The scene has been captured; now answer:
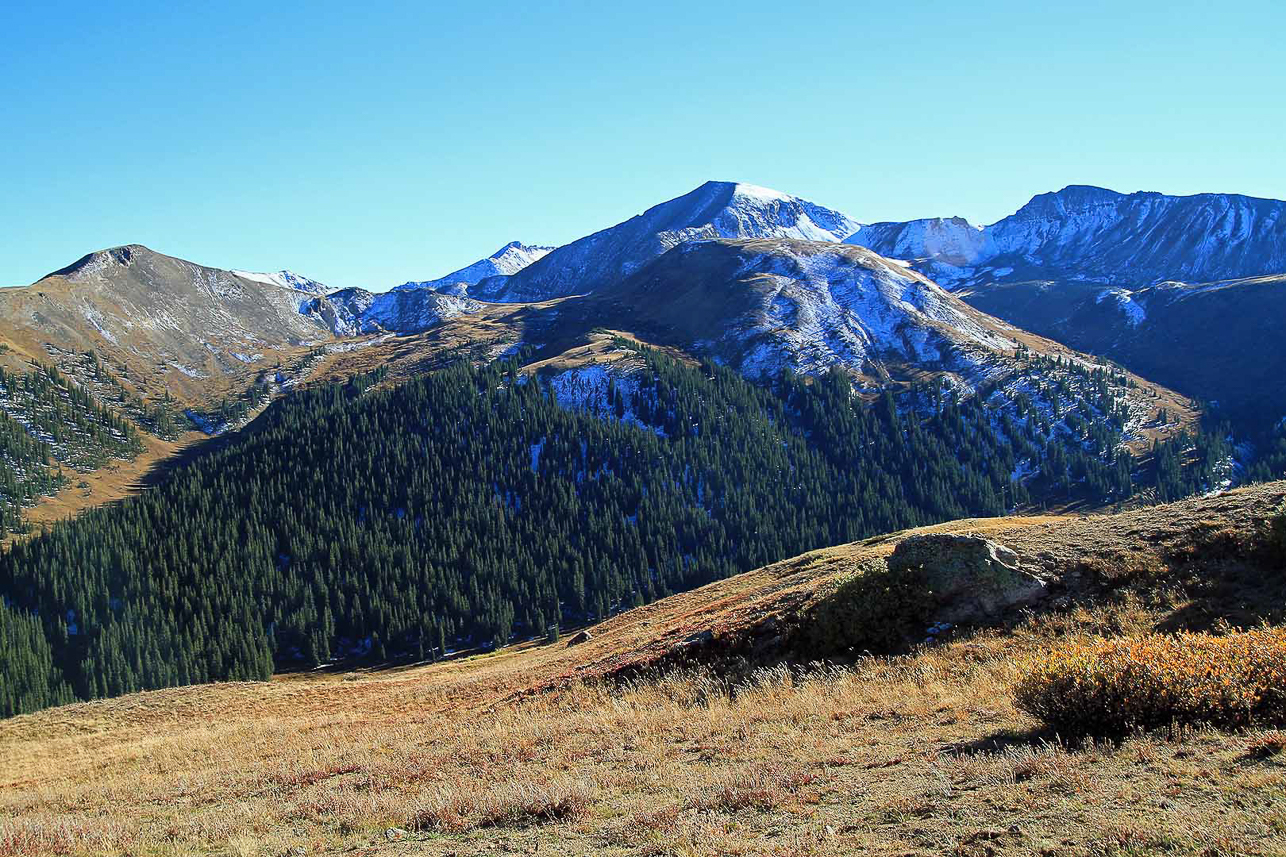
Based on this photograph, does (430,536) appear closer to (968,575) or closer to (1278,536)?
(968,575)

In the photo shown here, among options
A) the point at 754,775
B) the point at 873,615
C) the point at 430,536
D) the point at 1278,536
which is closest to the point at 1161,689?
the point at 754,775

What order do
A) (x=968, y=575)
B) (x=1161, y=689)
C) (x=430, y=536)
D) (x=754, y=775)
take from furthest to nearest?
(x=430, y=536)
(x=968, y=575)
(x=754, y=775)
(x=1161, y=689)

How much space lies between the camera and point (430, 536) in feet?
542

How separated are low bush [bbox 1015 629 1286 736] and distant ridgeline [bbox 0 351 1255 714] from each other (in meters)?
138

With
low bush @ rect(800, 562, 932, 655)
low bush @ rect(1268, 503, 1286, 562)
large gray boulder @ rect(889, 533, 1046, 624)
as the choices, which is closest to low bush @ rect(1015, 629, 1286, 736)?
low bush @ rect(1268, 503, 1286, 562)

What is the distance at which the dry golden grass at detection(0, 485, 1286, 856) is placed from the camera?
8805 mm

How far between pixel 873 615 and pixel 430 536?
506 ft

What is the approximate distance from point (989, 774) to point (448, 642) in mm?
144305

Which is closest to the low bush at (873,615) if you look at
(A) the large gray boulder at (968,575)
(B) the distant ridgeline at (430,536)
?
(A) the large gray boulder at (968,575)

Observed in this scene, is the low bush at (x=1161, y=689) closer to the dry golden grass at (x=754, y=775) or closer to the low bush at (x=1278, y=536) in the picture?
the dry golden grass at (x=754, y=775)

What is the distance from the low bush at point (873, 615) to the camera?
22264mm

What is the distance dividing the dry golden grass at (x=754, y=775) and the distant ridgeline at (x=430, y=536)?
4671 inches

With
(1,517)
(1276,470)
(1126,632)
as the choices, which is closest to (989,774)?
(1126,632)

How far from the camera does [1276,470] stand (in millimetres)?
189750
